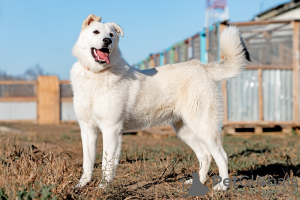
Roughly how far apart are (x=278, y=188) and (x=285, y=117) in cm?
642

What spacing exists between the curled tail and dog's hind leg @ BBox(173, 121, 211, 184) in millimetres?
775

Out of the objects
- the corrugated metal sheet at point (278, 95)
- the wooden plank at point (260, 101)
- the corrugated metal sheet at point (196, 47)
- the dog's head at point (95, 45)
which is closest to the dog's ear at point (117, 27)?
the dog's head at point (95, 45)

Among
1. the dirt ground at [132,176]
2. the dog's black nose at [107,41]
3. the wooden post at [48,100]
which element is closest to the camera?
the dirt ground at [132,176]

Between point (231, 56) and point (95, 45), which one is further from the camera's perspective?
point (231, 56)

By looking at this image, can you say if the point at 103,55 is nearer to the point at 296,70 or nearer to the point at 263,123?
the point at 263,123

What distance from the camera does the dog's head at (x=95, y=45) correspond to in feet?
12.3

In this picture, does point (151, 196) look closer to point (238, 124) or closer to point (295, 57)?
point (238, 124)

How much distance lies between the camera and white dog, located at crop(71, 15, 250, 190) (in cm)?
371

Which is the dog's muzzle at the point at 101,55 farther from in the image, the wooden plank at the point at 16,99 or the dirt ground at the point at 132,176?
the wooden plank at the point at 16,99

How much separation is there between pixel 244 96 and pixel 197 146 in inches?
227

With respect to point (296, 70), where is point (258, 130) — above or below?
below

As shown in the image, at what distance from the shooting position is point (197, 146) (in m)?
4.42

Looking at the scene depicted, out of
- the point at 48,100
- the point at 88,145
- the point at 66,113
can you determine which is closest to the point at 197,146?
the point at 88,145

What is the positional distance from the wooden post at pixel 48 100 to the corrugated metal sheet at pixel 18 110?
1.41 ft
